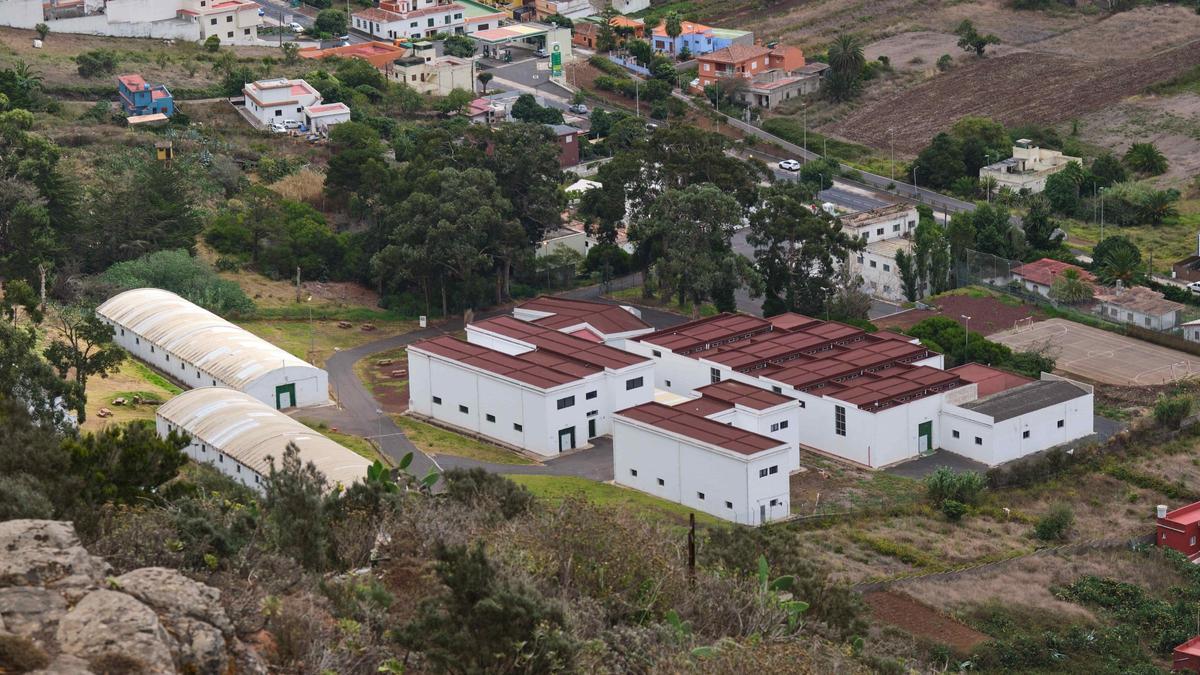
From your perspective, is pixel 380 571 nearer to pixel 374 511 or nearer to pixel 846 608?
pixel 374 511

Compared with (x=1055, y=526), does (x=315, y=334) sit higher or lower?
higher

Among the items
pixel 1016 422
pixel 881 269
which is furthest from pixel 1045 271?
pixel 1016 422

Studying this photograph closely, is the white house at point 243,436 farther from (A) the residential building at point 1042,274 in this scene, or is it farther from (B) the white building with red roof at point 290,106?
(B) the white building with red roof at point 290,106

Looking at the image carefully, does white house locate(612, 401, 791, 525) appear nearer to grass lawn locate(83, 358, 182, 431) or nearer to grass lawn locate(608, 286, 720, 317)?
grass lawn locate(83, 358, 182, 431)

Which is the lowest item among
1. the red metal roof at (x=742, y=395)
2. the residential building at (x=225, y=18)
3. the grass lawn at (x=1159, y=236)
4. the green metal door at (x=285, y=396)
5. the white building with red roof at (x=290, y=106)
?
the grass lawn at (x=1159, y=236)

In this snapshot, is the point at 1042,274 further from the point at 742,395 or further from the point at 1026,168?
the point at 742,395

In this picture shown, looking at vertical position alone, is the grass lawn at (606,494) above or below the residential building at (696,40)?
below

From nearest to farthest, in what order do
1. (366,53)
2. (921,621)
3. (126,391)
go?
Result: 1. (921,621)
2. (126,391)
3. (366,53)

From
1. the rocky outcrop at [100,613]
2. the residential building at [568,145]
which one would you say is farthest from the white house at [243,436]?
the residential building at [568,145]
